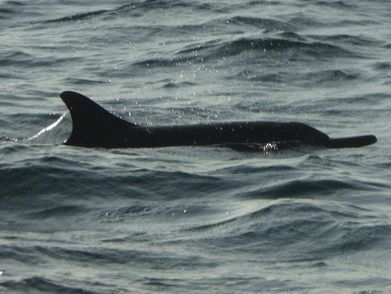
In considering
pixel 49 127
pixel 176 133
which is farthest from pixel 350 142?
pixel 49 127

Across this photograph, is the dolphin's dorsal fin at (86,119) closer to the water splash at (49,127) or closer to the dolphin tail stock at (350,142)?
the water splash at (49,127)

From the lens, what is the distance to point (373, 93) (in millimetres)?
15453

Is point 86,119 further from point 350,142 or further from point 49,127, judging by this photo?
point 350,142

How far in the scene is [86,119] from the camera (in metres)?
10.7

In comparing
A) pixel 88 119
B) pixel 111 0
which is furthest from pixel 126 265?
pixel 111 0

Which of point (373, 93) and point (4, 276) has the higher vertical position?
point (4, 276)

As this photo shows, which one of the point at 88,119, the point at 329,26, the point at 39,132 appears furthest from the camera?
the point at 329,26

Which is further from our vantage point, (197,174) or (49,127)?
(49,127)

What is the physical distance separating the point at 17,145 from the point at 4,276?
473 cm

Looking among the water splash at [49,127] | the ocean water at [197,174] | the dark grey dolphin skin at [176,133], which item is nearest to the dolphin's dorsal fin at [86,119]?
the dark grey dolphin skin at [176,133]

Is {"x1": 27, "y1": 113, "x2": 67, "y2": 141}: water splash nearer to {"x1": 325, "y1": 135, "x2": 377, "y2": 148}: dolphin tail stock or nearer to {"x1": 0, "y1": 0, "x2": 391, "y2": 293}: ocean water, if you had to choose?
{"x1": 0, "y1": 0, "x2": 391, "y2": 293}: ocean water

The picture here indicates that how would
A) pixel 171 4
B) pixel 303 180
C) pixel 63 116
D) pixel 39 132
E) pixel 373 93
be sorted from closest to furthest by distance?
pixel 303 180
pixel 39 132
pixel 63 116
pixel 373 93
pixel 171 4

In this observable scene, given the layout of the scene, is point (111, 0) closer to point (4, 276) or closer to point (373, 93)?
point (373, 93)

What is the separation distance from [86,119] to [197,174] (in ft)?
4.89
